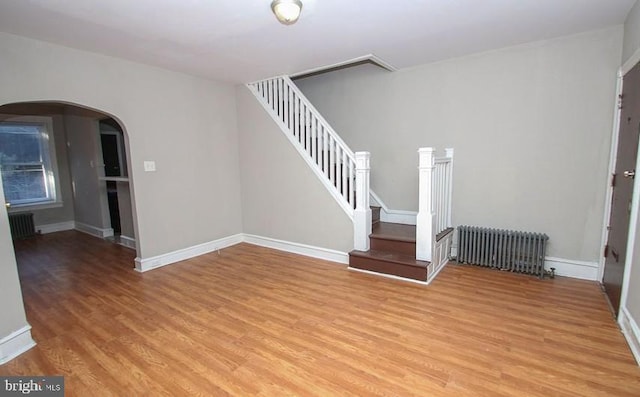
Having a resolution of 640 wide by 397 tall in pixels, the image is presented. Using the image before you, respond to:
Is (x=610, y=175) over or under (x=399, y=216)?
over

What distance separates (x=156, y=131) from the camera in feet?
12.9

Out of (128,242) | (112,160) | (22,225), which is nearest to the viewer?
(128,242)

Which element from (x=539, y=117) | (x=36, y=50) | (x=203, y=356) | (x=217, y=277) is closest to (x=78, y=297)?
(x=217, y=277)

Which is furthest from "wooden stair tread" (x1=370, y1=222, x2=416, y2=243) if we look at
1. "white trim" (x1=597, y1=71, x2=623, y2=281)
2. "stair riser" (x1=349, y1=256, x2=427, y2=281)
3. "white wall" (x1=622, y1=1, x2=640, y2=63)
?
"white wall" (x1=622, y1=1, x2=640, y2=63)

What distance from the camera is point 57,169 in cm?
625

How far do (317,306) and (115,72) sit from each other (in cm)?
354

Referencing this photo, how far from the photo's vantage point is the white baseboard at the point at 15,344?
2111 mm

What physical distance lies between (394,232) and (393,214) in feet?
2.30

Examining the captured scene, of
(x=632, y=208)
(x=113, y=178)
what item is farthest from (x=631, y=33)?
(x=113, y=178)

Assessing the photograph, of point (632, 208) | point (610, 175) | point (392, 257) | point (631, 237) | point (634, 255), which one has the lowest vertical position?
point (392, 257)

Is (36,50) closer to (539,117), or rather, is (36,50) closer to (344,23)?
(344,23)

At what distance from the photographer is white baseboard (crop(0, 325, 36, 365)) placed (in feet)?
6.93

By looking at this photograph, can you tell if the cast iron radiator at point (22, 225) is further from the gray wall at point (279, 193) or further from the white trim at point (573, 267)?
the white trim at point (573, 267)

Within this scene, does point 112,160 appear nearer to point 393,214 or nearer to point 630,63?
point 393,214
